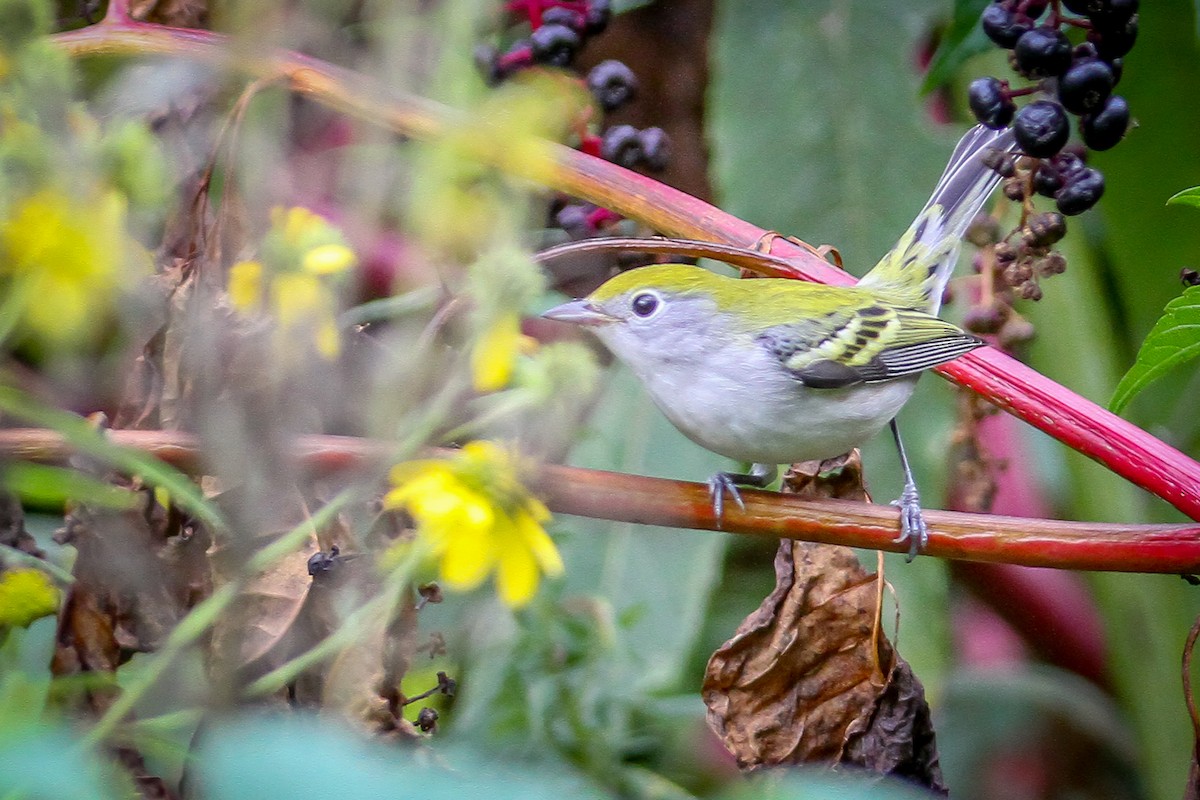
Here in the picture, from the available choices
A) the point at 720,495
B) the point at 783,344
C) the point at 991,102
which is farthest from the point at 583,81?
the point at 720,495

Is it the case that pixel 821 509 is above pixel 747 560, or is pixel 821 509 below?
above

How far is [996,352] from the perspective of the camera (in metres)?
1.34

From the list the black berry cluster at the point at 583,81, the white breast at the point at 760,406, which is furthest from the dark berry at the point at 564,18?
the white breast at the point at 760,406

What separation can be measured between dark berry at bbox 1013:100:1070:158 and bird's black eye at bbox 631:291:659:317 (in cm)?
56

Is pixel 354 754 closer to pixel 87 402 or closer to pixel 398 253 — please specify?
pixel 398 253

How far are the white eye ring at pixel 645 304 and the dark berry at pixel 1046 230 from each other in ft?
1.85

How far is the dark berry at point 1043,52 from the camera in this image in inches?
53.9

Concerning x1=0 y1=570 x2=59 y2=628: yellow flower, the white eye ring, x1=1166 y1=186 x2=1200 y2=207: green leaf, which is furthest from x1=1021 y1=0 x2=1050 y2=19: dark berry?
x1=0 y1=570 x2=59 y2=628: yellow flower

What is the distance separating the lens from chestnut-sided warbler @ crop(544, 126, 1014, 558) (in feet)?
5.19

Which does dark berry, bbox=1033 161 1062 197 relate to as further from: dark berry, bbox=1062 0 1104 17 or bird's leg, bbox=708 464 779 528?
bird's leg, bbox=708 464 779 528

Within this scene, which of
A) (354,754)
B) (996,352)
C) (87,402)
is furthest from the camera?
(87,402)

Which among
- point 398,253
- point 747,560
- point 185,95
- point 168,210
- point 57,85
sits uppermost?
point 57,85

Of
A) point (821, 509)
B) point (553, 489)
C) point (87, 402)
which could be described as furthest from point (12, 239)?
point (87, 402)

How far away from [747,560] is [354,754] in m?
1.91
